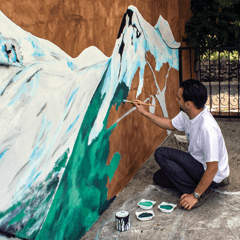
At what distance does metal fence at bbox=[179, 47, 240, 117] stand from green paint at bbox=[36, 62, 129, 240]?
359 cm

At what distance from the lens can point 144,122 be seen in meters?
3.87

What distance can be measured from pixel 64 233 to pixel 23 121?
97 cm

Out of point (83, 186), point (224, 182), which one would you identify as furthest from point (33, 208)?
point (224, 182)

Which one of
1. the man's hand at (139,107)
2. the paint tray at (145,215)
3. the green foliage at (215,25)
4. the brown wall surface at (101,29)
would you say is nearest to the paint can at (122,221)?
the paint tray at (145,215)

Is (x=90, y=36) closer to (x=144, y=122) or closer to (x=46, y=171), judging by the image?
(x=46, y=171)

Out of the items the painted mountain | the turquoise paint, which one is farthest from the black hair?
the turquoise paint

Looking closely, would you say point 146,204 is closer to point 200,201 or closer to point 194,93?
point 200,201

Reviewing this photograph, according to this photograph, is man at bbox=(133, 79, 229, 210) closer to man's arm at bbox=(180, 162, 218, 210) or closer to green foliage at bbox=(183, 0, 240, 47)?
man's arm at bbox=(180, 162, 218, 210)

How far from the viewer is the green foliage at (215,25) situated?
6.48 m

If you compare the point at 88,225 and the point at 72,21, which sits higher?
the point at 72,21

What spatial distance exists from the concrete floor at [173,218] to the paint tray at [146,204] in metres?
0.06

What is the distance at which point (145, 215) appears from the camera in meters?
2.69

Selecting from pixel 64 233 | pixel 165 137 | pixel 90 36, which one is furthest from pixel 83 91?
pixel 165 137

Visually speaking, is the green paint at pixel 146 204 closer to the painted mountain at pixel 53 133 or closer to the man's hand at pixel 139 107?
the painted mountain at pixel 53 133
